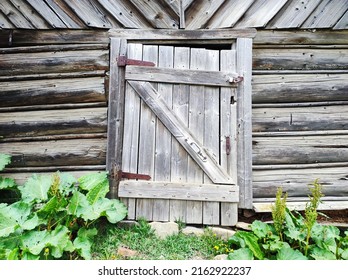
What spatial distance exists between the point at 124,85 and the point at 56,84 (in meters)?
0.85

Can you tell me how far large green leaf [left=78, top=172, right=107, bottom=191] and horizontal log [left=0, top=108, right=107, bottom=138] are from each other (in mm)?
593

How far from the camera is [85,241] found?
125 inches

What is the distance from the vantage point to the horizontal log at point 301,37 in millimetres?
4043

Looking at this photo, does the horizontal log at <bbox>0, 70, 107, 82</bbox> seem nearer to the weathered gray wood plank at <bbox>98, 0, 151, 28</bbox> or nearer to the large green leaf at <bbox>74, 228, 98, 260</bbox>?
the weathered gray wood plank at <bbox>98, 0, 151, 28</bbox>

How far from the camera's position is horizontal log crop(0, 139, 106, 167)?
158 inches

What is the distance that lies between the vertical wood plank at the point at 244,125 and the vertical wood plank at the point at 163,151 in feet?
2.71

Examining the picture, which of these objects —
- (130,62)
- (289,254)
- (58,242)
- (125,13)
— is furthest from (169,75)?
(289,254)

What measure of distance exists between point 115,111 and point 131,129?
0.95 feet

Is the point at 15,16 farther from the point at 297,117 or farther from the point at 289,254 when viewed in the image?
the point at 289,254

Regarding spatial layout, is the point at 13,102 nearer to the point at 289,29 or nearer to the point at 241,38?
the point at 241,38

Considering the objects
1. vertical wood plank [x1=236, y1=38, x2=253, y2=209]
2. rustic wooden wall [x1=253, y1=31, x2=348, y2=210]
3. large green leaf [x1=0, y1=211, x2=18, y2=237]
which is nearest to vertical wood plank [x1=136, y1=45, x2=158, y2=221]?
vertical wood plank [x1=236, y1=38, x2=253, y2=209]
